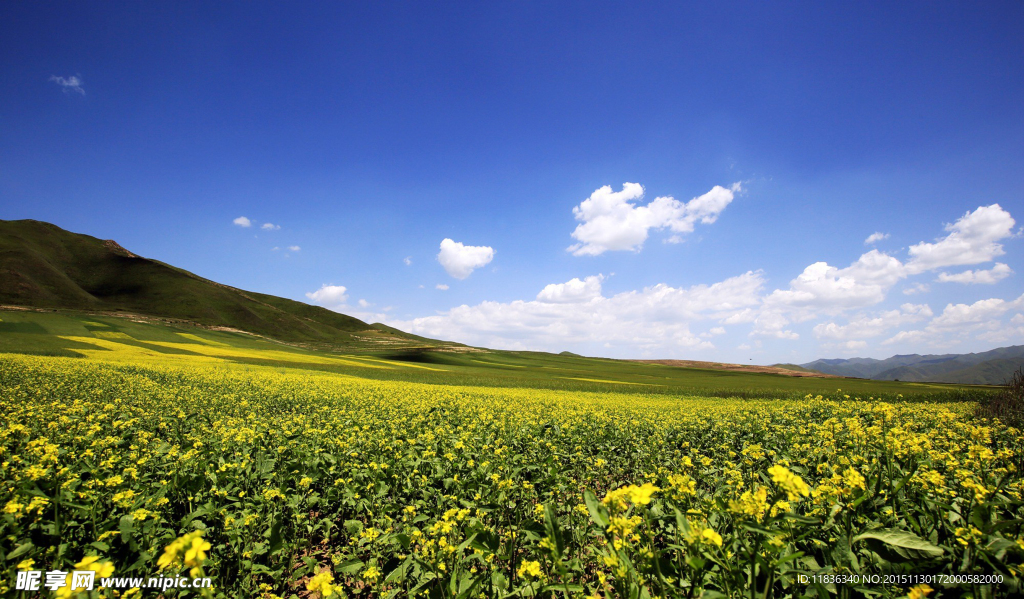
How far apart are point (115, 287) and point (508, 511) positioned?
164232 millimetres

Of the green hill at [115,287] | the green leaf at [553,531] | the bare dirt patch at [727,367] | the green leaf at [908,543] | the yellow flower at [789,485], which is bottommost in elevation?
the bare dirt patch at [727,367]

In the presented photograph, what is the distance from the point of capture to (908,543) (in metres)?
2.56

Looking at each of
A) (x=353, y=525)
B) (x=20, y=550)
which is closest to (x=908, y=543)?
(x=353, y=525)

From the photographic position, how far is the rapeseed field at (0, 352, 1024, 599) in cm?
265

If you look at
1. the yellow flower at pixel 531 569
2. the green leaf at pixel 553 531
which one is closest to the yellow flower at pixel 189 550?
the yellow flower at pixel 531 569

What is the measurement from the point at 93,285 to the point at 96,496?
166067 millimetres

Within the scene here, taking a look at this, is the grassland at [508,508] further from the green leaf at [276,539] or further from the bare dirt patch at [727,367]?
the bare dirt patch at [727,367]

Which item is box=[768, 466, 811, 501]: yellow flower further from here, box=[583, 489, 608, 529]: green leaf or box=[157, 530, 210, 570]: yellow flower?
box=[157, 530, 210, 570]: yellow flower

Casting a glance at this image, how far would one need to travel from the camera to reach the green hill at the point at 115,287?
92.1m

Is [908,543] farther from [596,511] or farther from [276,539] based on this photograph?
[276,539]

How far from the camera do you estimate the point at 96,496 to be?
14.2 feet

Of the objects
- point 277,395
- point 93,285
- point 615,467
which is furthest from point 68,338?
point 93,285

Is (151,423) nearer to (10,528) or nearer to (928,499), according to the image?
(10,528)

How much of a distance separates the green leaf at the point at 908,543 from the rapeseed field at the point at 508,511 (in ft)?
0.04
